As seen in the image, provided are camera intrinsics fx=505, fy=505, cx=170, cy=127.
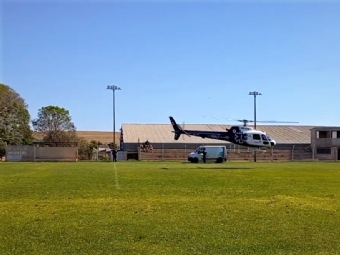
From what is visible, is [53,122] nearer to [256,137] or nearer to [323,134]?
[323,134]

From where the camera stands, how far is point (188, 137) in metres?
91.9

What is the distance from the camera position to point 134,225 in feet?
32.0

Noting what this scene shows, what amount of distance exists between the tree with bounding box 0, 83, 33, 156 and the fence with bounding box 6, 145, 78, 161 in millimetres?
13912

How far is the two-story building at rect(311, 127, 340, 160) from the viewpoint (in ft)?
269

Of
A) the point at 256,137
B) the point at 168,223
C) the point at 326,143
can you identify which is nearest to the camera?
the point at 168,223

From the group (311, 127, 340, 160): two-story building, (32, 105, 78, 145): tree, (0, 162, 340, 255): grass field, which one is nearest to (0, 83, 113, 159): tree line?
(32, 105, 78, 145): tree

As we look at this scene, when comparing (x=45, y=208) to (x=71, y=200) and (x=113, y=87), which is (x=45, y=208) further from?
(x=113, y=87)

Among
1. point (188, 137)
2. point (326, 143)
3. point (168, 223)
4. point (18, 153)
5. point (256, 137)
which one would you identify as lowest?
point (168, 223)

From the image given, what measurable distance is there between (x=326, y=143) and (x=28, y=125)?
5155cm

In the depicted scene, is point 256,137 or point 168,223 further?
point 256,137

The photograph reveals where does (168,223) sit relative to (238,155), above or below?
above

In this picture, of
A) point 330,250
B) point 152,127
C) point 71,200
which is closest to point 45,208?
point 71,200

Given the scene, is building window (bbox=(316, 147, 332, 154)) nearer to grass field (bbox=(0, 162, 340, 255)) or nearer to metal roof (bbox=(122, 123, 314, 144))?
metal roof (bbox=(122, 123, 314, 144))

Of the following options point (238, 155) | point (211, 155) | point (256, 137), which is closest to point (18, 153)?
point (211, 155)
